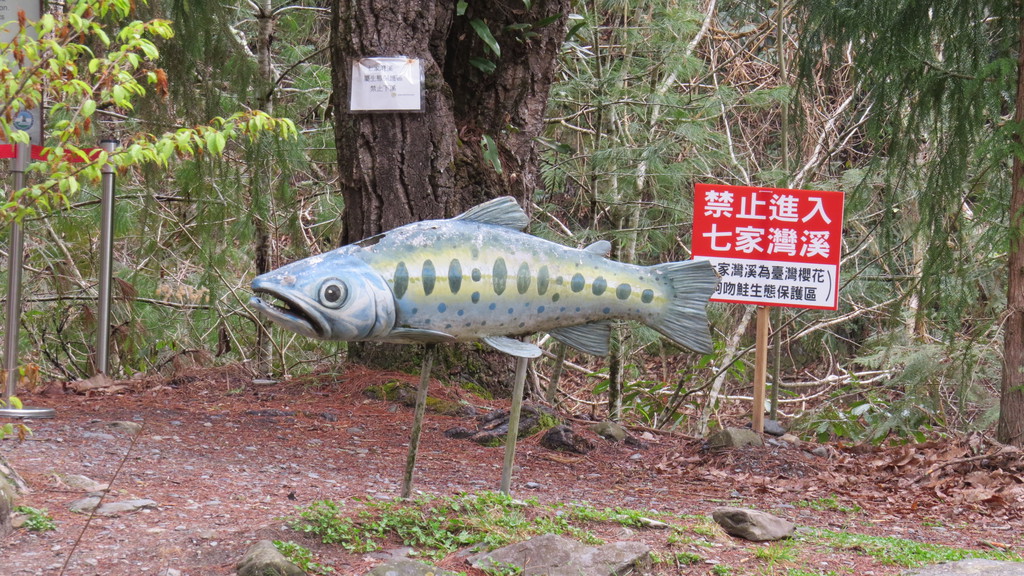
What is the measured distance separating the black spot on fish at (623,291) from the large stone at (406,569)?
1.12 metres

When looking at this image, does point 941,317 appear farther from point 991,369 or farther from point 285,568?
point 285,568

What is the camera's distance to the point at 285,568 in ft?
8.82

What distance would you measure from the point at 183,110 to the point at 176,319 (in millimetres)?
3025

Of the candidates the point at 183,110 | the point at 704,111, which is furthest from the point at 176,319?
the point at 704,111

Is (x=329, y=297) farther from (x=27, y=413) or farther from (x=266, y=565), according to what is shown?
(x=27, y=413)

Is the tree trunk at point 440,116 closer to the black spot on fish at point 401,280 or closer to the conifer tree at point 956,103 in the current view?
the conifer tree at point 956,103

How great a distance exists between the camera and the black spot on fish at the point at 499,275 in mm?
3213

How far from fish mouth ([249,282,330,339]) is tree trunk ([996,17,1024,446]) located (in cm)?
417

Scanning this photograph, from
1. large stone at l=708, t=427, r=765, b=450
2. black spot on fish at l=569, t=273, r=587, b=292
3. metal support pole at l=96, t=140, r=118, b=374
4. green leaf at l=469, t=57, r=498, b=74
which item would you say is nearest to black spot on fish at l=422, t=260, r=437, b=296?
black spot on fish at l=569, t=273, r=587, b=292

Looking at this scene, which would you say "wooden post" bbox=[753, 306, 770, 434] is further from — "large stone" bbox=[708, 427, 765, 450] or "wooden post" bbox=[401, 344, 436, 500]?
"wooden post" bbox=[401, 344, 436, 500]

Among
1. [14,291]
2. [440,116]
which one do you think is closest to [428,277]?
[440,116]

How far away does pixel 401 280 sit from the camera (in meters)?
3.10

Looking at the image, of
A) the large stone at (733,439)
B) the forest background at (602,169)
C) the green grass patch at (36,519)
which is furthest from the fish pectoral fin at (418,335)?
the large stone at (733,439)

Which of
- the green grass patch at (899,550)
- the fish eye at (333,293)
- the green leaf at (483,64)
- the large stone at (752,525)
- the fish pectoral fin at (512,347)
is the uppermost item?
the green leaf at (483,64)
